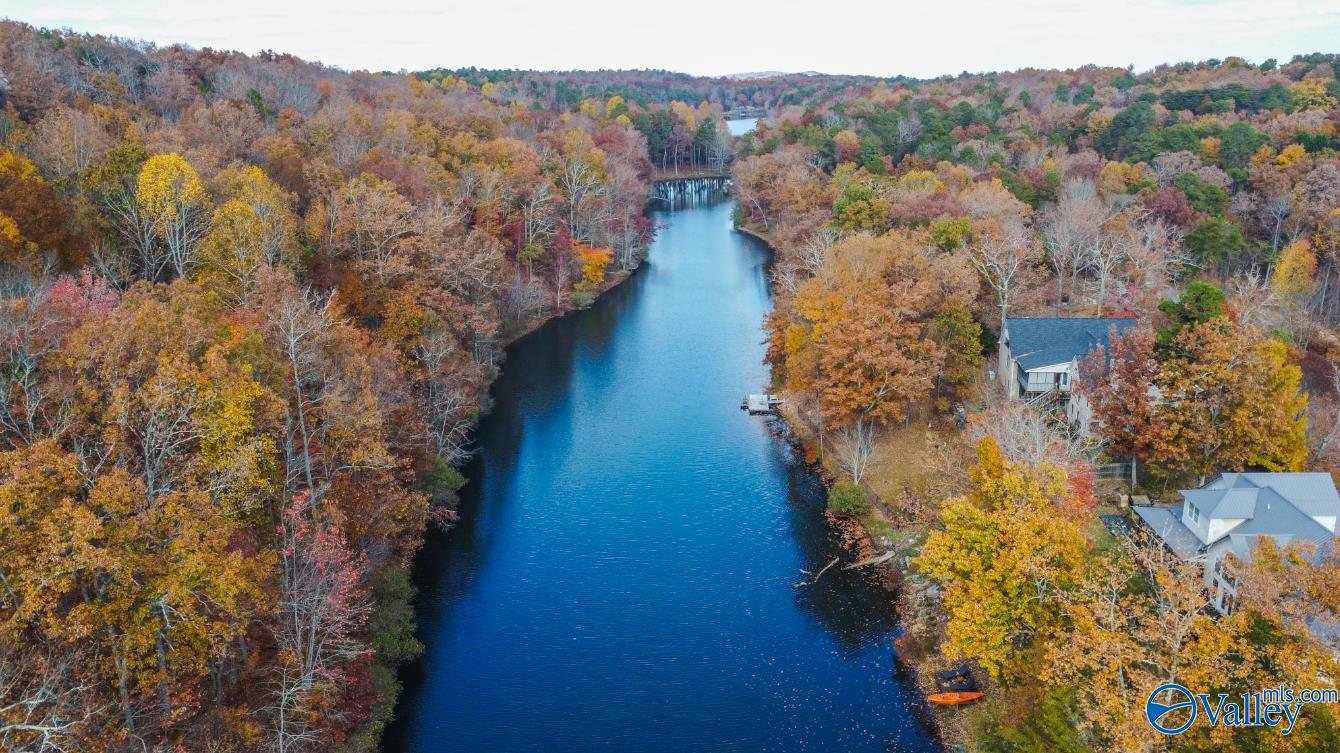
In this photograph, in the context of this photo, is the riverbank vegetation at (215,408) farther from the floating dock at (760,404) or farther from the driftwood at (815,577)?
the floating dock at (760,404)

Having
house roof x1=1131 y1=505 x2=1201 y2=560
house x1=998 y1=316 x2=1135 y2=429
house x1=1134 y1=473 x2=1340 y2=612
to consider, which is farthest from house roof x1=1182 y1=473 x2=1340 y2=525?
house x1=998 y1=316 x2=1135 y2=429

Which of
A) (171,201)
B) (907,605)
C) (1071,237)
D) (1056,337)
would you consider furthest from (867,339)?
(171,201)

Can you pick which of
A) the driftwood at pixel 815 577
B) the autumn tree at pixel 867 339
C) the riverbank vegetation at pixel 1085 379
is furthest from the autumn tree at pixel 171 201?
the driftwood at pixel 815 577

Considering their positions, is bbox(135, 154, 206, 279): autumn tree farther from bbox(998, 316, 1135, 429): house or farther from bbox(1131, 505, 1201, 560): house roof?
bbox(1131, 505, 1201, 560): house roof

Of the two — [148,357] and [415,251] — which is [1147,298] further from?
[148,357]

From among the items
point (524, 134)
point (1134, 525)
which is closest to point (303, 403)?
point (1134, 525)

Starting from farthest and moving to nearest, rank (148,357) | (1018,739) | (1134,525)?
(1134,525)
(148,357)
(1018,739)
